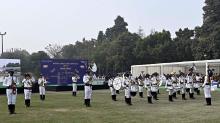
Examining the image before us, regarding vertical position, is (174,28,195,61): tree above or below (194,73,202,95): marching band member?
above

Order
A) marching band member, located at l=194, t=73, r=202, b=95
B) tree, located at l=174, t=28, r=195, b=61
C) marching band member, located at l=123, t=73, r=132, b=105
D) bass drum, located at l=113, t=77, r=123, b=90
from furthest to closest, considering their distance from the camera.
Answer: tree, located at l=174, t=28, r=195, b=61 < marching band member, located at l=194, t=73, r=202, b=95 < bass drum, located at l=113, t=77, r=123, b=90 < marching band member, located at l=123, t=73, r=132, b=105

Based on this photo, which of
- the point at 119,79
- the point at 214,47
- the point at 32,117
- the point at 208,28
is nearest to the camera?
the point at 32,117

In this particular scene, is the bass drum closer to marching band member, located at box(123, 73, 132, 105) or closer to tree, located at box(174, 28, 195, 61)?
marching band member, located at box(123, 73, 132, 105)

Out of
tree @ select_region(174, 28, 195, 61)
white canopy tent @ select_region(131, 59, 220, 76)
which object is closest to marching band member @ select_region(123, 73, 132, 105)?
white canopy tent @ select_region(131, 59, 220, 76)

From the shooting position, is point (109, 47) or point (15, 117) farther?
point (109, 47)

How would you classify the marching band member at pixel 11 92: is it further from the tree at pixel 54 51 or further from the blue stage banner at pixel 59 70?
the tree at pixel 54 51

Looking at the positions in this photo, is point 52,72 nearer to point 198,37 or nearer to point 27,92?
point 27,92

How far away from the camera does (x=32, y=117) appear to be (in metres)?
19.7

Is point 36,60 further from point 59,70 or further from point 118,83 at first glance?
point 118,83

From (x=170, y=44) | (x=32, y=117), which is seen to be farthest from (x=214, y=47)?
(x=32, y=117)

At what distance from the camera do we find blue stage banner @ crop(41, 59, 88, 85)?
50.2 metres

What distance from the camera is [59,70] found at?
1994 inches

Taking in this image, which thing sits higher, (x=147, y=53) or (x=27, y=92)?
(x=147, y=53)

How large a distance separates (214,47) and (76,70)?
2526 centimetres
